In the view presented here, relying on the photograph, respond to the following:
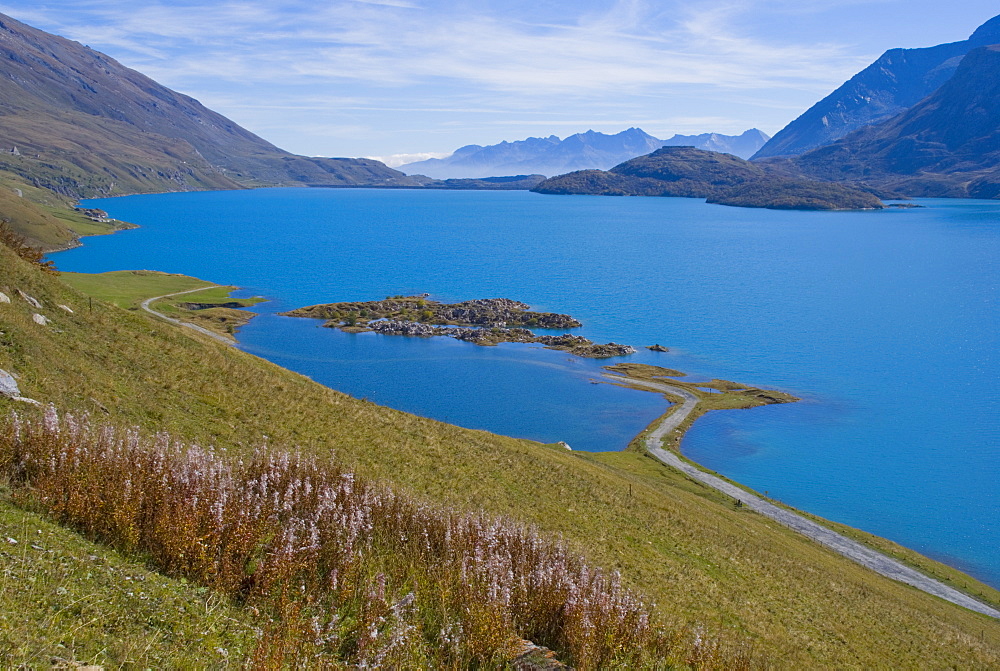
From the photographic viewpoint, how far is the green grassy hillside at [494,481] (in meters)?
18.4

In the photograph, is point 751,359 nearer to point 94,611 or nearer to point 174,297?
point 174,297

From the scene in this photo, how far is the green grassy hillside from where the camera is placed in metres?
18.4

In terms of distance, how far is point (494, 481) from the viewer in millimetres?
25703

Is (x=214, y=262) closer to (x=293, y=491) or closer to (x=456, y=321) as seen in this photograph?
(x=456, y=321)

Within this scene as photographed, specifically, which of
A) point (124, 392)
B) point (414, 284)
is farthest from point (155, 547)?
point (414, 284)

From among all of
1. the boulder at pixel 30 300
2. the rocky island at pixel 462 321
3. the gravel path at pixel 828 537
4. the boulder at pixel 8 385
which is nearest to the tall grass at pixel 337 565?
the boulder at pixel 8 385

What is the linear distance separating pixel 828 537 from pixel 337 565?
147 ft

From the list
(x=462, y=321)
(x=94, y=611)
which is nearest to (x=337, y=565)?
(x=94, y=611)

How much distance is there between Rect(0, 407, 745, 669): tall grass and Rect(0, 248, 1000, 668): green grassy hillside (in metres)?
5.48

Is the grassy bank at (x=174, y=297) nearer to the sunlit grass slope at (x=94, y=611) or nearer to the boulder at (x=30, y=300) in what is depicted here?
the boulder at (x=30, y=300)

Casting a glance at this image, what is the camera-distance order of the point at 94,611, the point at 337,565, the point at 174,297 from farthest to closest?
1. the point at 174,297
2. the point at 337,565
3. the point at 94,611

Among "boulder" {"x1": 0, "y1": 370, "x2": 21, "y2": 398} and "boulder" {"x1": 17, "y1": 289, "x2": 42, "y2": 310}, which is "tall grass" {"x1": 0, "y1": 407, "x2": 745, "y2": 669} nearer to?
"boulder" {"x1": 0, "y1": 370, "x2": 21, "y2": 398}

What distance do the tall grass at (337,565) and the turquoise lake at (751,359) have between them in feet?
162

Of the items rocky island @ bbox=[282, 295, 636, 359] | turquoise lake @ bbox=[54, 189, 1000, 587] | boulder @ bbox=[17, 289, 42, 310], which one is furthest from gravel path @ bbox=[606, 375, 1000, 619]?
boulder @ bbox=[17, 289, 42, 310]
